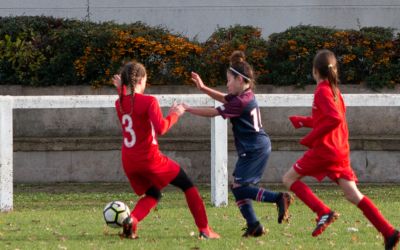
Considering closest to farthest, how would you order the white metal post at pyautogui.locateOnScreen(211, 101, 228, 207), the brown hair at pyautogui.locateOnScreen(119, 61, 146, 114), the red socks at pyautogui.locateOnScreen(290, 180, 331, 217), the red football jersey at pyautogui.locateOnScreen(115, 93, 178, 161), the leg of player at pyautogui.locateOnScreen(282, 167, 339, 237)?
the leg of player at pyautogui.locateOnScreen(282, 167, 339, 237) < the red socks at pyautogui.locateOnScreen(290, 180, 331, 217) < the red football jersey at pyautogui.locateOnScreen(115, 93, 178, 161) < the brown hair at pyautogui.locateOnScreen(119, 61, 146, 114) < the white metal post at pyautogui.locateOnScreen(211, 101, 228, 207)

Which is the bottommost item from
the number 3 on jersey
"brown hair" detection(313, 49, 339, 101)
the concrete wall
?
the concrete wall

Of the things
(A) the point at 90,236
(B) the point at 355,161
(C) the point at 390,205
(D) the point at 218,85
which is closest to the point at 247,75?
(A) the point at 90,236

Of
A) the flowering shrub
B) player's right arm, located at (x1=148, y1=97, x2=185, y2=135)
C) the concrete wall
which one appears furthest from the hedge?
player's right arm, located at (x1=148, y1=97, x2=185, y2=135)

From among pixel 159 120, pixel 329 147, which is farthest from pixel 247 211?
pixel 159 120

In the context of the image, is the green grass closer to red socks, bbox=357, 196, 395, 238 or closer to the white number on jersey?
red socks, bbox=357, 196, 395, 238

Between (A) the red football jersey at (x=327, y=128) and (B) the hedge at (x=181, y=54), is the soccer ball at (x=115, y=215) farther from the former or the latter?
(B) the hedge at (x=181, y=54)

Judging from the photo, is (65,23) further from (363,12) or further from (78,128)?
(363,12)

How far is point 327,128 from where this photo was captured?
886 cm

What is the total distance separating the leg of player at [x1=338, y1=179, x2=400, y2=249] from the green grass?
14.4 inches

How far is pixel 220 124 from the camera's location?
12.5 m

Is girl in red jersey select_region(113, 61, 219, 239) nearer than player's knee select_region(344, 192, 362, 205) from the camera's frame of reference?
No

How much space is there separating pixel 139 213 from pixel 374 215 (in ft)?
7.31

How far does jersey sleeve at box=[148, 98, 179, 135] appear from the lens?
9117mm

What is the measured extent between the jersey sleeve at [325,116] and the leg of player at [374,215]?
45 cm
